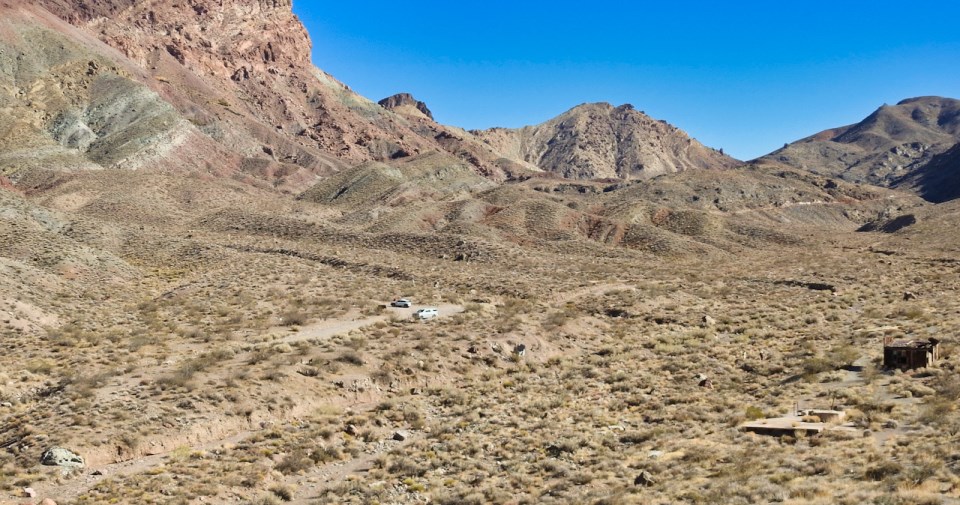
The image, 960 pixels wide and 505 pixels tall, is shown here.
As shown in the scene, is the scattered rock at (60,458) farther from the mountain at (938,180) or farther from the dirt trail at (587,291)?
the mountain at (938,180)

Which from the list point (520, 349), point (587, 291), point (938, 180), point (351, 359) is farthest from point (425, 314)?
point (938, 180)

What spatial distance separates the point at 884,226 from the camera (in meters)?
102

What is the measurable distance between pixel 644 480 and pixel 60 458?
50.7 ft

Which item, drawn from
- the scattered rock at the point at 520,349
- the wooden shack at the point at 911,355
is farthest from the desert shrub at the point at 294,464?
the wooden shack at the point at 911,355

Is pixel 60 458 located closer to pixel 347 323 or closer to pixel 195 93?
pixel 347 323

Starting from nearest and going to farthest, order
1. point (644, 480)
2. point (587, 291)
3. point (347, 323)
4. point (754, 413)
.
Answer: point (644, 480)
point (754, 413)
point (347, 323)
point (587, 291)

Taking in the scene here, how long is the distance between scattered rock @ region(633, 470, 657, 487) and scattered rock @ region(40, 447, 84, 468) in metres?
14.8

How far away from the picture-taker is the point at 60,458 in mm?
17891

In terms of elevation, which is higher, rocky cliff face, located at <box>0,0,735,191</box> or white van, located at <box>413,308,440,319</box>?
rocky cliff face, located at <box>0,0,735,191</box>

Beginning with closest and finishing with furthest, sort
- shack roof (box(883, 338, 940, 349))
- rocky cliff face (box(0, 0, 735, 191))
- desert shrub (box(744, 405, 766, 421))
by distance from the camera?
desert shrub (box(744, 405, 766, 421))
shack roof (box(883, 338, 940, 349))
rocky cliff face (box(0, 0, 735, 191))

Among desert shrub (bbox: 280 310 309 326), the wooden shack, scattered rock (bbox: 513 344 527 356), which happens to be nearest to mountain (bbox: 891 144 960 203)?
the wooden shack

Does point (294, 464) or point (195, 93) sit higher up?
point (195, 93)

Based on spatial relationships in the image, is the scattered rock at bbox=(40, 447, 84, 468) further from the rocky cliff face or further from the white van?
the rocky cliff face

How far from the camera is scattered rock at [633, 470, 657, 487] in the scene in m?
15.9
